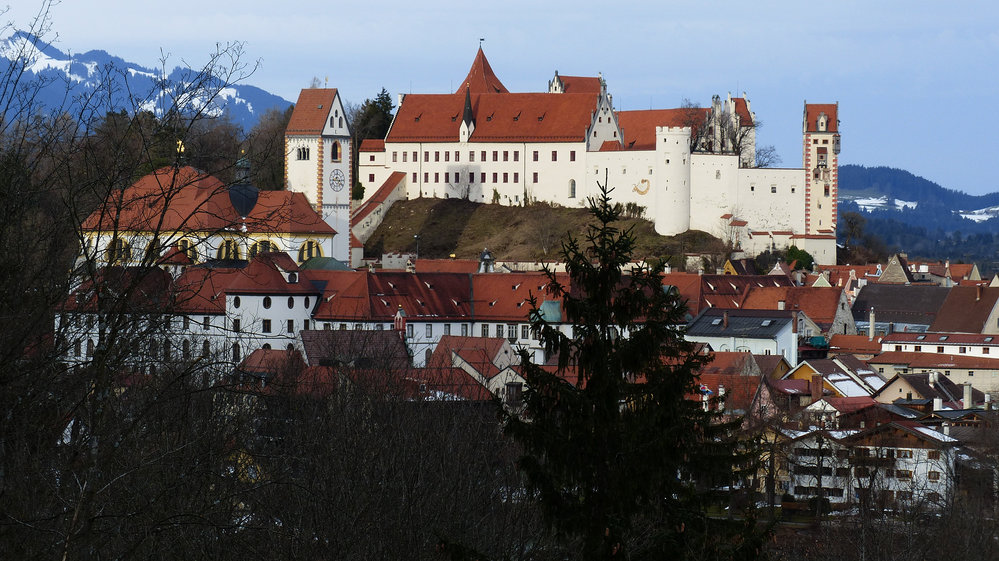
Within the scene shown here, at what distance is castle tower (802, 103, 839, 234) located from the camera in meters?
84.6

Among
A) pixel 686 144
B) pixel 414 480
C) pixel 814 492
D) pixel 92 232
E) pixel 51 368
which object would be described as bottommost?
pixel 814 492

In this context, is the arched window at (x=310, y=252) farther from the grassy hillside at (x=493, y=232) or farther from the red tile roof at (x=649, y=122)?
Result: the red tile roof at (x=649, y=122)

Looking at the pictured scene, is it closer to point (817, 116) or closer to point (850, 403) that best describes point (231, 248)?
point (850, 403)

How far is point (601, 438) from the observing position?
1250 centimetres

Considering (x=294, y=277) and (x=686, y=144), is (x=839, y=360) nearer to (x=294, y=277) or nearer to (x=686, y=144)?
(x=294, y=277)

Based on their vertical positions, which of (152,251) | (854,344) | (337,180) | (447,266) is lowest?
(854,344)

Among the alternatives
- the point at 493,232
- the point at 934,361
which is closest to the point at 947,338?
the point at 934,361

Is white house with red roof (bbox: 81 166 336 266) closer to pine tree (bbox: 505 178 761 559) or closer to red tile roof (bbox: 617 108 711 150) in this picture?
pine tree (bbox: 505 178 761 559)

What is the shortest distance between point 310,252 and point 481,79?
113 feet

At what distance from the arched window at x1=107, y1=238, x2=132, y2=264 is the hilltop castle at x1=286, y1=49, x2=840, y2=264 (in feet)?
223

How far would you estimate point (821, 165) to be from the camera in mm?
87000

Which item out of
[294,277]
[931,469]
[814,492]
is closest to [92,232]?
[814,492]

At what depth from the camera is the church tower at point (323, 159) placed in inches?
3083

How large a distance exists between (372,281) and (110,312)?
54.0 meters
